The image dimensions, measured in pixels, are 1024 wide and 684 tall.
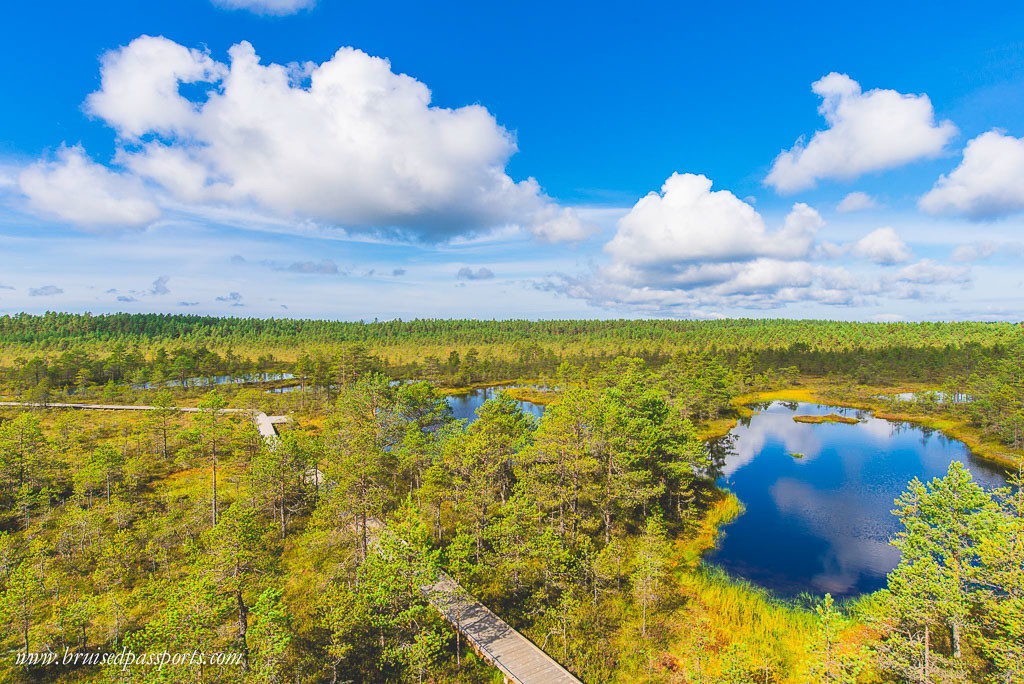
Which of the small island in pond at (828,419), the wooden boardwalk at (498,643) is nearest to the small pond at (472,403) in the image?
the small island in pond at (828,419)

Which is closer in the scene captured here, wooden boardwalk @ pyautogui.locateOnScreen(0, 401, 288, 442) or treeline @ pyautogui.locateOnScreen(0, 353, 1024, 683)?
treeline @ pyautogui.locateOnScreen(0, 353, 1024, 683)

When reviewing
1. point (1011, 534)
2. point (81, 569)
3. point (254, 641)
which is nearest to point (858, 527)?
point (1011, 534)

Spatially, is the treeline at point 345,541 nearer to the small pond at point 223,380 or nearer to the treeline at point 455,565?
the treeline at point 455,565

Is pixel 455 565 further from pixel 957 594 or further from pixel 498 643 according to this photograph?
pixel 957 594

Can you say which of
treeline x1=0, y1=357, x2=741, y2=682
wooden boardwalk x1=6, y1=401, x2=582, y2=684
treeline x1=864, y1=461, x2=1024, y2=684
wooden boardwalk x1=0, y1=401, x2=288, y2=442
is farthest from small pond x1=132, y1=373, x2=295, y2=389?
treeline x1=864, y1=461, x2=1024, y2=684

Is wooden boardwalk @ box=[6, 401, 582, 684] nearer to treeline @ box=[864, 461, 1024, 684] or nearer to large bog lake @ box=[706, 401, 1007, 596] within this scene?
treeline @ box=[864, 461, 1024, 684]

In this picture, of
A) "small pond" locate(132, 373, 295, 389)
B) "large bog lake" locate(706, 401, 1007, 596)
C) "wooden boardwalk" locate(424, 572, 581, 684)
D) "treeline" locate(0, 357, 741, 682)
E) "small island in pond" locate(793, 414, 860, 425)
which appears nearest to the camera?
"treeline" locate(0, 357, 741, 682)

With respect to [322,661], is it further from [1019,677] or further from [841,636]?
[841,636]

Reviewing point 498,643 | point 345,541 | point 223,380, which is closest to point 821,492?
point 498,643
